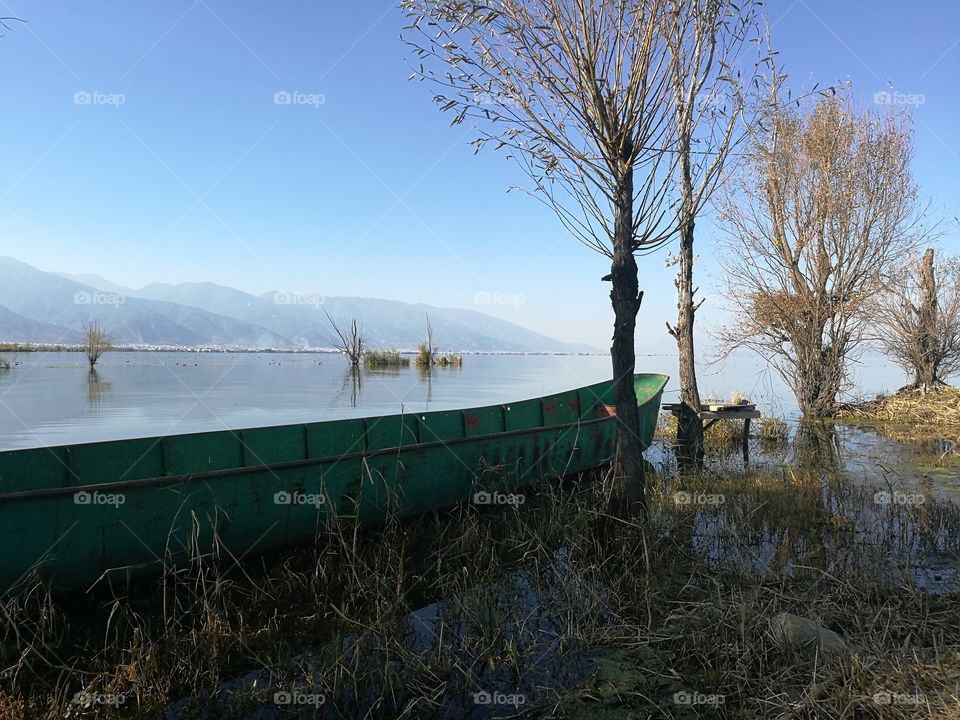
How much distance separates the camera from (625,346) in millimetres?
6230

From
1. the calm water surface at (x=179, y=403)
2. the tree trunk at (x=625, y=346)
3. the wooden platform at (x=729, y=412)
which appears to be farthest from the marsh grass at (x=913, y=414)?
the calm water surface at (x=179, y=403)

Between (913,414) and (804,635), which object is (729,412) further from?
(804,635)

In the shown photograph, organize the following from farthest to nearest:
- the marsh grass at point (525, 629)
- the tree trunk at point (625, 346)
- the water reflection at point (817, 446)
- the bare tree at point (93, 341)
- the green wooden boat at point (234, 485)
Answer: the bare tree at point (93, 341), the water reflection at point (817, 446), the tree trunk at point (625, 346), the green wooden boat at point (234, 485), the marsh grass at point (525, 629)

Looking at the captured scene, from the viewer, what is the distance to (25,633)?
4.27 m

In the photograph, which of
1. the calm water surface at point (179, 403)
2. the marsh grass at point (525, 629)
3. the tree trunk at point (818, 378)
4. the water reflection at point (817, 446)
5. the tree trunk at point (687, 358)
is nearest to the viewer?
the marsh grass at point (525, 629)

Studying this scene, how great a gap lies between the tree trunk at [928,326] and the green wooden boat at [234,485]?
1507 centimetres

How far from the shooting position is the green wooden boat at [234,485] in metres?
4.59

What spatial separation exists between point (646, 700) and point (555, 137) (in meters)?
4.89

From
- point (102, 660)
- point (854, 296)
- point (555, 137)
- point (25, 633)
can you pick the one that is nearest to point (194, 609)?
point (102, 660)

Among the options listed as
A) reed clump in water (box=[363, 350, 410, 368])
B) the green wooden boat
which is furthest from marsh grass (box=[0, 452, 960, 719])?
reed clump in water (box=[363, 350, 410, 368])

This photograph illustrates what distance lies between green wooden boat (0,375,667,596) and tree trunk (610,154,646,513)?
1964 millimetres

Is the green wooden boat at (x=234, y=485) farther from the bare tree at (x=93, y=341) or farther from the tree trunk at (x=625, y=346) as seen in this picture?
the bare tree at (x=93, y=341)

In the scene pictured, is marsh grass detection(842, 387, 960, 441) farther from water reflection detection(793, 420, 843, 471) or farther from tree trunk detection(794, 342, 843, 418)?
water reflection detection(793, 420, 843, 471)

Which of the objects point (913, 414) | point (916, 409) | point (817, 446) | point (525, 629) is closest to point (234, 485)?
point (525, 629)
